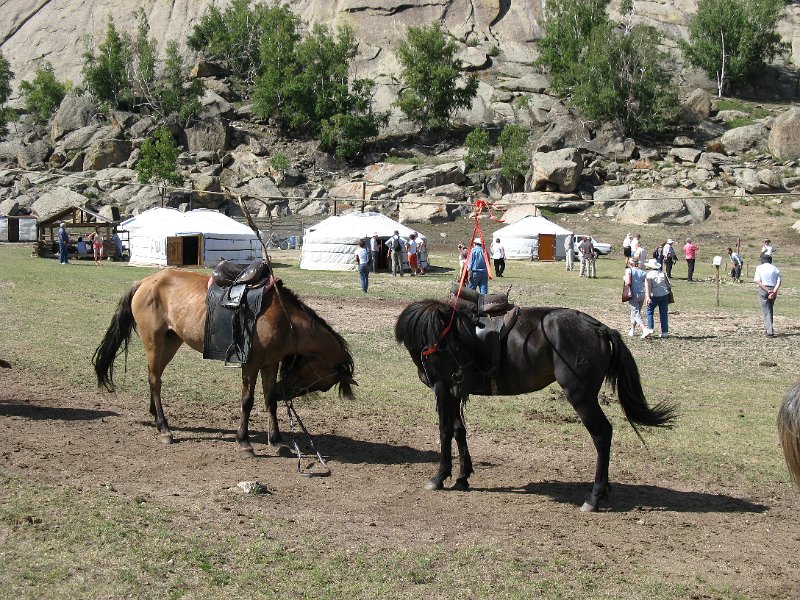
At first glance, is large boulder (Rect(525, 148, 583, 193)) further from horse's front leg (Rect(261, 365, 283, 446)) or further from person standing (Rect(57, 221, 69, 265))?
horse's front leg (Rect(261, 365, 283, 446))

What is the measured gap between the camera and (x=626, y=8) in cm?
9175

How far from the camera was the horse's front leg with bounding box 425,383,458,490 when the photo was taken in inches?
291

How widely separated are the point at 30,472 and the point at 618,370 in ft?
16.4

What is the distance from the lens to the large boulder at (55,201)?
200 ft

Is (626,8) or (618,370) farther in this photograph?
(626,8)

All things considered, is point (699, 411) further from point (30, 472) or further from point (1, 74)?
point (1, 74)

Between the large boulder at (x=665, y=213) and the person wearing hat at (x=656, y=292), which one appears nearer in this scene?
the person wearing hat at (x=656, y=292)

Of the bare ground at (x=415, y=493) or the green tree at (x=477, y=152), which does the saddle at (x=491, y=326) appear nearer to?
the bare ground at (x=415, y=493)

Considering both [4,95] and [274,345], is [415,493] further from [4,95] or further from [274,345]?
[4,95]

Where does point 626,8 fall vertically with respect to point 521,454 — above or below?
above

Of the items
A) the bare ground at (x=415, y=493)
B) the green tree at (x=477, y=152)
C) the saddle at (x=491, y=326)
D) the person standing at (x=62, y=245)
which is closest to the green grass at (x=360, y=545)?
the bare ground at (x=415, y=493)

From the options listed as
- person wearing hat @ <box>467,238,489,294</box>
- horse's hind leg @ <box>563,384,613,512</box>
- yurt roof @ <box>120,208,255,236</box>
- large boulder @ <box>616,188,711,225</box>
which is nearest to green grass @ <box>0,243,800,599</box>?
horse's hind leg @ <box>563,384,613,512</box>

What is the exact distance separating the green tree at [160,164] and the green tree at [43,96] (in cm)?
2293

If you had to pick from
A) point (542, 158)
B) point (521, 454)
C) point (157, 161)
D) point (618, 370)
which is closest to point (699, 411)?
point (521, 454)
